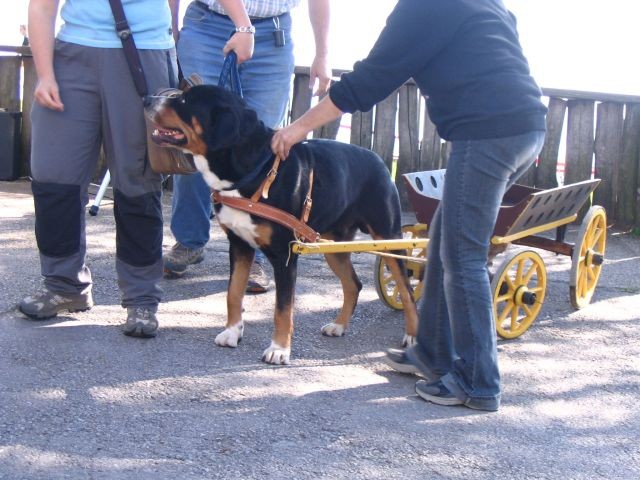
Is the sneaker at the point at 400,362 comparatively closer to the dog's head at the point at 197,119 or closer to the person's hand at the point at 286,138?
the person's hand at the point at 286,138

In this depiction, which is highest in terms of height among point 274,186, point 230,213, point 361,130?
point 274,186

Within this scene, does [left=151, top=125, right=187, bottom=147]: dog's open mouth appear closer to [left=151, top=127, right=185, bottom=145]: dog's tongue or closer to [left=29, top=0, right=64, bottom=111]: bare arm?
[left=151, top=127, right=185, bottom=145]: dog's tongue

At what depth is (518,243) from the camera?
6004 mm

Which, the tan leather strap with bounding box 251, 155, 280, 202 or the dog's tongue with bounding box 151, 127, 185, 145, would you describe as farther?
the tan leather strap with bounding box 251, 155, 280, 202

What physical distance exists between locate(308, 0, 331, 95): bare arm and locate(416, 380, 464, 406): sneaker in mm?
2075

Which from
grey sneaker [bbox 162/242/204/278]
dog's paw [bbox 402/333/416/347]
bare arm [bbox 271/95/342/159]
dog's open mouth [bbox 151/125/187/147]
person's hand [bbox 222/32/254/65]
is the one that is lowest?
dog's paw [bbox 402/333/416/347]

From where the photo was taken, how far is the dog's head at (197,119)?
4.44 meters

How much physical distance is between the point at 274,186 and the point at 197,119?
19.4 inches

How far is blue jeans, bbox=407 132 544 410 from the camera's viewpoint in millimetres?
4094

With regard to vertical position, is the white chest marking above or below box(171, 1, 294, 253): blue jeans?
below

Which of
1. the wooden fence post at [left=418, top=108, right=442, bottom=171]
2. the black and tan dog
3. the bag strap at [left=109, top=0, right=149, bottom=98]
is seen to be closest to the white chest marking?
the black and tan dog

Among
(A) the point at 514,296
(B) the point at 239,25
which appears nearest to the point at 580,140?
(A) the point at 514,296

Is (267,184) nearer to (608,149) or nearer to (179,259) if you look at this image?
(179,259)

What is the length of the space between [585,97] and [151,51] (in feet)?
17.6
